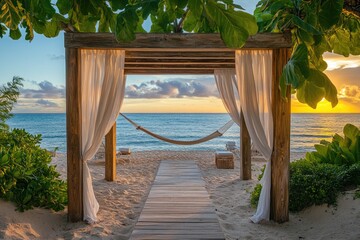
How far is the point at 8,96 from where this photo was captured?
4422 millimetres

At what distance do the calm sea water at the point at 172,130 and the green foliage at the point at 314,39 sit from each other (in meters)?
13.7

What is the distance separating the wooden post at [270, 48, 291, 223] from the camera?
300cm

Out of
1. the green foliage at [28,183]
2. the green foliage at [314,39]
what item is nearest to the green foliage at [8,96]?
the green foliage at [28,183]

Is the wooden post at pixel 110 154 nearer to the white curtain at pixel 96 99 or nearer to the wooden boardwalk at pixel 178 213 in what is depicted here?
the wooden boardwalk at pixel 178 213

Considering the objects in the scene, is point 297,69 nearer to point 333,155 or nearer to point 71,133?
point 71,133

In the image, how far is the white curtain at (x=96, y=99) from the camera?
3.04 m

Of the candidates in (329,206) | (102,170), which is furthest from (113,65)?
(102,170)

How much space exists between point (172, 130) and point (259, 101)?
21.6 meters

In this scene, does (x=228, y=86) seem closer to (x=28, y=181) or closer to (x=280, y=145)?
(x=280, y=145)

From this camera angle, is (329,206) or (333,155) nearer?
(329,206)

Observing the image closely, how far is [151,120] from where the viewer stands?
29.2m

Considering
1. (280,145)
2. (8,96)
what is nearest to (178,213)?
(280,145)

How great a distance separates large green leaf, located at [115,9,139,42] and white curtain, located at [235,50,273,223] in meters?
1.77

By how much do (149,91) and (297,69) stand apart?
2402 centimetres
